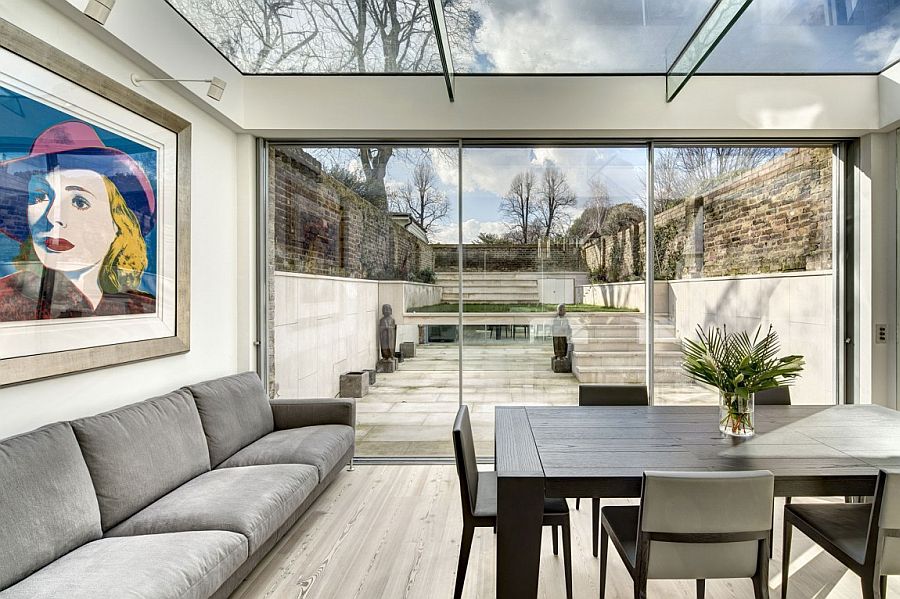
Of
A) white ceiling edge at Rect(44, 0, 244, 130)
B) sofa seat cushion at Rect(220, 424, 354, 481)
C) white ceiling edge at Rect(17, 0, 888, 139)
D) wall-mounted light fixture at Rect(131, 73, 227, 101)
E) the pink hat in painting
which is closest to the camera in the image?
the pink hat in painting

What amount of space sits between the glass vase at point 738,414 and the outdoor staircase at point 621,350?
1.74 m

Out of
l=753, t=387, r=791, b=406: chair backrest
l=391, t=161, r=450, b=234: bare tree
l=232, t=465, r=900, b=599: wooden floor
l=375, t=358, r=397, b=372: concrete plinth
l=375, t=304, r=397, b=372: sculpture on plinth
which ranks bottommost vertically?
l=232, t=465, r=900, b=599: wooden floor

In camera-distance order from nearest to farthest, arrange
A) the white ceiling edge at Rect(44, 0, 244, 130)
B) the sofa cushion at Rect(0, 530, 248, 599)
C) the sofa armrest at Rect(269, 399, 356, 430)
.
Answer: the sofa cushion at Rect(0, 530, 248, 599), the white ceiling edge at Rect(44, 0, 244, 130), the sofa armrest at Rect(269, 399, 356, 430)

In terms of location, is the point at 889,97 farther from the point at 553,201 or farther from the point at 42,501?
the point at 42,501

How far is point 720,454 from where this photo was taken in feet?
6.59

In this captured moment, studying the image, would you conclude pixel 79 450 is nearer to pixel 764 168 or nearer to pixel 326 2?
pixel 326 2

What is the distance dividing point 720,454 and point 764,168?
10.0 feet

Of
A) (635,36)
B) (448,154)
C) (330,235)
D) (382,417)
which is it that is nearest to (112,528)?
(382,417)

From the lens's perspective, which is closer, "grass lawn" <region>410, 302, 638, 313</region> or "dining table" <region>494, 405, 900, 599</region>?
"dining table" <region>494, 405, 900, 599</region>

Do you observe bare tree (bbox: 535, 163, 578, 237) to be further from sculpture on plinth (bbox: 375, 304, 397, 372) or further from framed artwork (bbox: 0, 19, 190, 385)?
framed artwork (bbox: 0, 19, 190, 385)

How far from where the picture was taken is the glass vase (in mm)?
2232

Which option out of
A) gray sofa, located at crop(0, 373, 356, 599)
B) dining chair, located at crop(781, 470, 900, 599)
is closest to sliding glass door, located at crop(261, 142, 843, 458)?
gray sofa, located at crop(0, 373, 356, 599)

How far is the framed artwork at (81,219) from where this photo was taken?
6.46 ft

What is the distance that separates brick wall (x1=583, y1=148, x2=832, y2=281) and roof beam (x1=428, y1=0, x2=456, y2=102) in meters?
1.75
